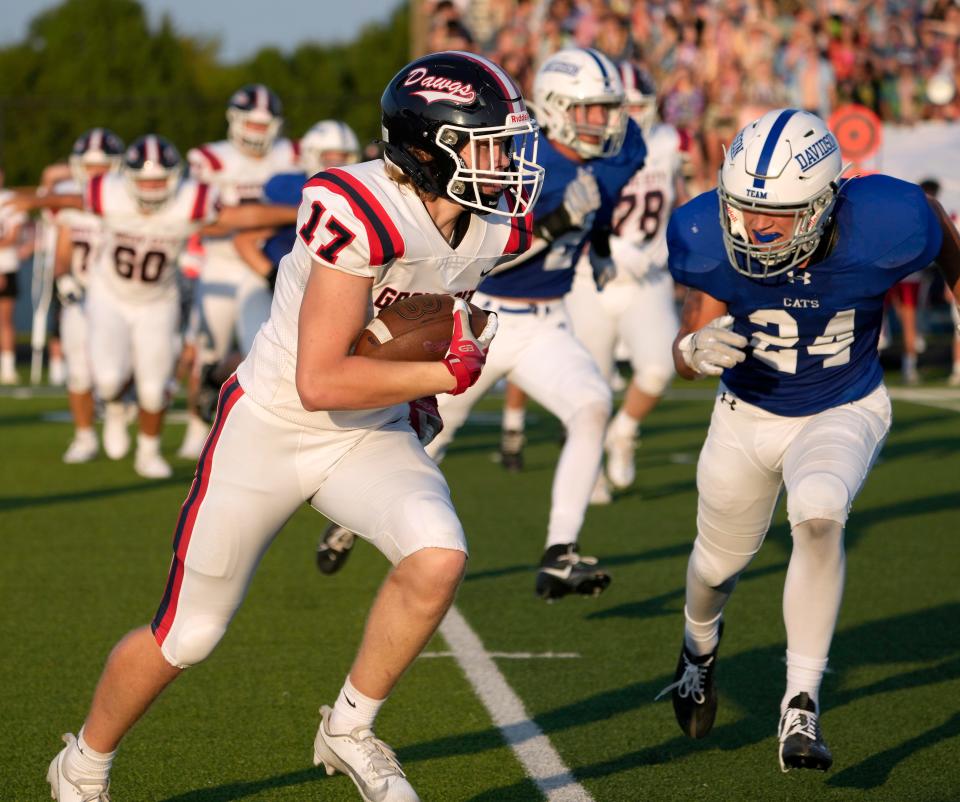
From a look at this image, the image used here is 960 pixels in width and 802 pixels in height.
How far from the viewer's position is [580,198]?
18.9 ft

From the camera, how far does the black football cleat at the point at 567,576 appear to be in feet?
16.8

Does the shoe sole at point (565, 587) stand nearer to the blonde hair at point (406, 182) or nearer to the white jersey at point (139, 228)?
the blonde hair at point (406, 182)

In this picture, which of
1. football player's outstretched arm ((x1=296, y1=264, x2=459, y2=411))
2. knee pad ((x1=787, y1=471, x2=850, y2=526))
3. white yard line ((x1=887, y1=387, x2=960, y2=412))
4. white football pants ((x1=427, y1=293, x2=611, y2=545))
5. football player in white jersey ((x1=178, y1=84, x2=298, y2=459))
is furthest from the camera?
white yard line ((x1=887, y1=387, x2=960, y2=412))

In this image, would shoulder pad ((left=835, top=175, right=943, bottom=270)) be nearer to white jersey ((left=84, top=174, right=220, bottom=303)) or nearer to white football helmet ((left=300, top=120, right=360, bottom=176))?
white jersey ((left=84, top=174, right=220, bottom=303))

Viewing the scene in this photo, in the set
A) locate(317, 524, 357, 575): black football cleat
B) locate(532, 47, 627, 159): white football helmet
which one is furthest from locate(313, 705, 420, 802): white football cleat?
locate(532, 47, 627, 159): white football helmet

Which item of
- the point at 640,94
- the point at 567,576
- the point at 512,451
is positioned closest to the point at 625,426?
the point at 512,451

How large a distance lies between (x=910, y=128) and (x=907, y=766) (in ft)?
46.7

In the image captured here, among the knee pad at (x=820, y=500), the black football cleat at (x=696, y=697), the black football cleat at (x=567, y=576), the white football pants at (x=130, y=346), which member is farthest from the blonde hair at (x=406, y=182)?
the white football pants at (x=130, y=346)

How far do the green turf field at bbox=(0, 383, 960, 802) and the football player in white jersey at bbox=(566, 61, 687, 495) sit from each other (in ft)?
1.63

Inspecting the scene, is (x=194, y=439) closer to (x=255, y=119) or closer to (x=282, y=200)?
(x=255, y=119)

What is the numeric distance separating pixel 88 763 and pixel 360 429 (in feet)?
3.12

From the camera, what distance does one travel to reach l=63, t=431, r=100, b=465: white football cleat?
9258 millimetres

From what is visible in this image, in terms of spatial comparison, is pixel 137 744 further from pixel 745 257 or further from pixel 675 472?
pixel 675 472

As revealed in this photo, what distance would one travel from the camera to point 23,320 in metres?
19.6
